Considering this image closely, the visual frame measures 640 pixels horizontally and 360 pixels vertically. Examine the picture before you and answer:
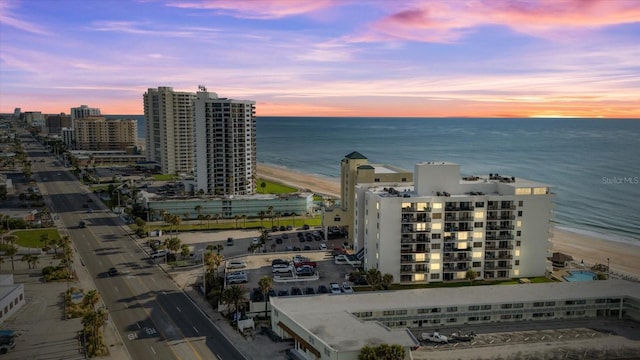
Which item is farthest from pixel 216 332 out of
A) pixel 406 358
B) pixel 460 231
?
pixel 460 231

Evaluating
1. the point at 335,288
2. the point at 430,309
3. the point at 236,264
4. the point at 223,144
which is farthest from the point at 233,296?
the point at 223,144

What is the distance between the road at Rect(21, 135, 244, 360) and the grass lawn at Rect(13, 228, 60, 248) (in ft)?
11.8

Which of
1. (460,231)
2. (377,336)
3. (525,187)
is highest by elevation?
(525,187)

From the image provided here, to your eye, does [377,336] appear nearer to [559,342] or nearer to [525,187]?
[559,342]

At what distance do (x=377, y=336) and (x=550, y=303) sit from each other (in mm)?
27827

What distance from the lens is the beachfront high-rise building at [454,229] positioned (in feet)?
249

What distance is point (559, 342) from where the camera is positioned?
57.0m

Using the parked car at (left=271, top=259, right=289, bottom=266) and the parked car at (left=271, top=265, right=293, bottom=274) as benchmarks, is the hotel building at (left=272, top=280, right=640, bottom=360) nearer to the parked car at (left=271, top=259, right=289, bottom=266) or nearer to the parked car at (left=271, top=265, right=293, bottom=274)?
the parked car at (left=271, top=265, right=293, bottom=274)

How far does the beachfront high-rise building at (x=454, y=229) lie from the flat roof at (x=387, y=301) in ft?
34.1

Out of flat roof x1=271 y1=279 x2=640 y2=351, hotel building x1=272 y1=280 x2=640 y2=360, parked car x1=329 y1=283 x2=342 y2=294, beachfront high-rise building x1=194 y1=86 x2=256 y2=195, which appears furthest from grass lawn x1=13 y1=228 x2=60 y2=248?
flat roof x1=271 y1=279 x2=640 y2=351

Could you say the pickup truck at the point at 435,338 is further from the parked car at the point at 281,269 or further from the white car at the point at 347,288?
the parked car at the point at 281,269

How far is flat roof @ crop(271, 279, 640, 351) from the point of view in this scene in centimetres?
5016

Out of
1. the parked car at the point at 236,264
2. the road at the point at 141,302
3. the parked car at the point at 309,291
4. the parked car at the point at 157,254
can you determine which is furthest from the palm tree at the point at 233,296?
the parked car at the point at 157,254

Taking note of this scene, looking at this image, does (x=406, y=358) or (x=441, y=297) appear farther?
(x=441, y=297)
